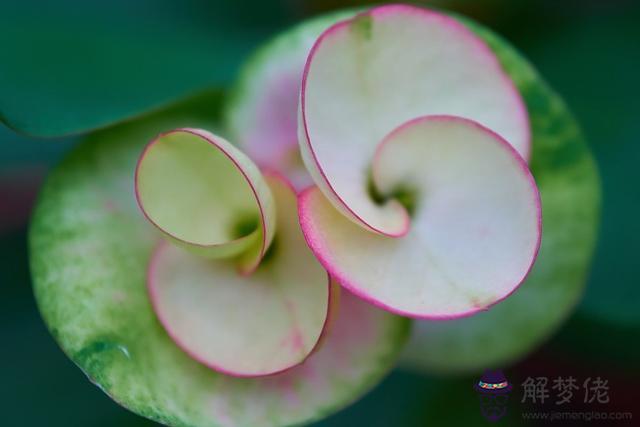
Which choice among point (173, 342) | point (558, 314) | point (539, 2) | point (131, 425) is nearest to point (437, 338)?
point (558, 314)

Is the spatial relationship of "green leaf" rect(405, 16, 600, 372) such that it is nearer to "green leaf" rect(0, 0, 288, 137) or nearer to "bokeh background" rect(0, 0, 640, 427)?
"bokeh background" rect(0, 0, 640, 427)

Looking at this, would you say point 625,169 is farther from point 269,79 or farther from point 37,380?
point 37,380

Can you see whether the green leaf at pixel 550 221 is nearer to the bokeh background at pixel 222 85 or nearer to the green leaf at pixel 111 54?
the bokeh background at pixel 222 85

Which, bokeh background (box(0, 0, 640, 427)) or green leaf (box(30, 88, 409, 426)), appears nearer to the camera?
green leaf (box(30, 88, 409, 426))

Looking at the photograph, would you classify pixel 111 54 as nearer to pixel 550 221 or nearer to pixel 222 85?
pixel 222 85

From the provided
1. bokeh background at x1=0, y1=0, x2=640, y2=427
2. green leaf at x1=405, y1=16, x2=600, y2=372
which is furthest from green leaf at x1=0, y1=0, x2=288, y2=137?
green leaf at x1=405, y1=16, x2=600, y2=372

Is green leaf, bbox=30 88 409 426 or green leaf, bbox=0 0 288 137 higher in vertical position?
green leaf, bbox=0 0 288 137

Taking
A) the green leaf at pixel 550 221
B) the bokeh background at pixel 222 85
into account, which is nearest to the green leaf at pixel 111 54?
the bokeh background at pixel 222 85
